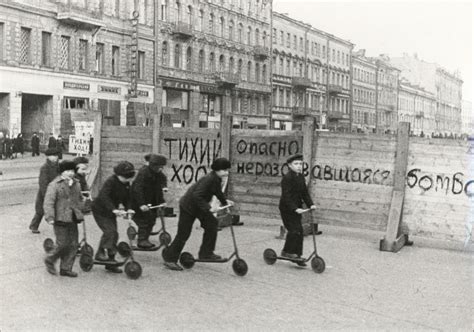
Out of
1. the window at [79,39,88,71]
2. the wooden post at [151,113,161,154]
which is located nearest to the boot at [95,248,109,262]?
the wooden post at [151,113,161,154]

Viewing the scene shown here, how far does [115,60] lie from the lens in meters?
40.6

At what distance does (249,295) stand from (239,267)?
0.90 m

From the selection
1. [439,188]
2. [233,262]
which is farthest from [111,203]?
[439,188]

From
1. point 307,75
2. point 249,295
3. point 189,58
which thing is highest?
point 307,75

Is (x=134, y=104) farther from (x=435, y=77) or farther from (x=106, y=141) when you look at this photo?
(x=435, y=77)

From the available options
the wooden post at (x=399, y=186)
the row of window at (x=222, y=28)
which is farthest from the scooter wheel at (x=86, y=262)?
the row of window at (x=222, y=28)

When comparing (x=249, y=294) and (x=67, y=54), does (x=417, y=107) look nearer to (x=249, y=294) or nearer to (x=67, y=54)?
(x=67, y=54)

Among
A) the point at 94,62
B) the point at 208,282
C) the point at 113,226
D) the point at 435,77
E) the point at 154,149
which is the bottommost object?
the point at 208,282

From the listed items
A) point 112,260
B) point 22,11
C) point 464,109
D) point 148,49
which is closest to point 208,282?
point 112,260

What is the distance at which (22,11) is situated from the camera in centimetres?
3312

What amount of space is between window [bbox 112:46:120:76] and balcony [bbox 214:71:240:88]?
12.2 meters

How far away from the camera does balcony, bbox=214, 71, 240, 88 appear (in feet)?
169

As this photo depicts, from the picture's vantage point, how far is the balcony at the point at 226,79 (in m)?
51.5

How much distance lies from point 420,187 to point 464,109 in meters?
138
